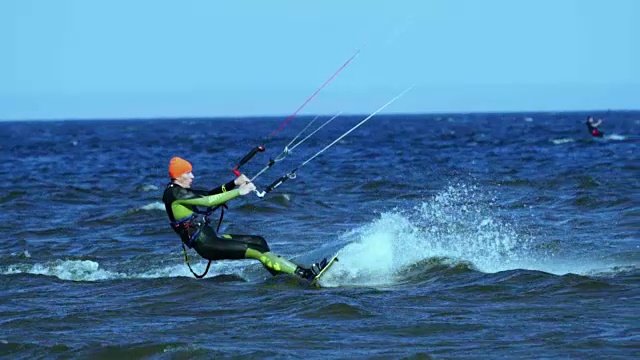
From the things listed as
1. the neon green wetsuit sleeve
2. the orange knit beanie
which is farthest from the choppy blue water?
the orange knit beanie

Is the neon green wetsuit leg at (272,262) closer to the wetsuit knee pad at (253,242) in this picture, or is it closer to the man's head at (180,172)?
the wetsuit knee pad at (253,242)

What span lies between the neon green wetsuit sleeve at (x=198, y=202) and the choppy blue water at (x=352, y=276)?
98 cm

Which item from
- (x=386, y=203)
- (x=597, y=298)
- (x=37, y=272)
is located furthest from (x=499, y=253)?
(x=386, y=203)

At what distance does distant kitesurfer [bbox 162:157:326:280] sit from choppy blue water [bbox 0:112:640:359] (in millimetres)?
288

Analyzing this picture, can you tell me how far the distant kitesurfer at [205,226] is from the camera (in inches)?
508

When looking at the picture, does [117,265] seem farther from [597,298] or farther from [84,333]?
[597,298]

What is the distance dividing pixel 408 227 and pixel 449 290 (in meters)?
5.24

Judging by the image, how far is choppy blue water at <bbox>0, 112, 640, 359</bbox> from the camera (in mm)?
10273

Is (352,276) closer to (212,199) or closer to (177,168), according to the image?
(212,199)

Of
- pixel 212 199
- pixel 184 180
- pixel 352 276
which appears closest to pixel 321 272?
pixel 352 276

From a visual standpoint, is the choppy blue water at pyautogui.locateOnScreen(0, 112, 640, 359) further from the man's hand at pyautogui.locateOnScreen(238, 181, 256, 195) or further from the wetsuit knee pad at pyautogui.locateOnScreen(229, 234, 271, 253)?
the man's hand at pyautogui.locateOnScreen(238, 181, 256, 195)

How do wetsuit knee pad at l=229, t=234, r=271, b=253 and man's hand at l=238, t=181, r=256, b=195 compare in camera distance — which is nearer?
man's hand at l=238, t=181, r=256, b=195

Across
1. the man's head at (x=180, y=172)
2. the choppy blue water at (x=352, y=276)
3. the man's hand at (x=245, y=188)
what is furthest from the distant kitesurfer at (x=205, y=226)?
the choppy blue water at (x=352, y=276)

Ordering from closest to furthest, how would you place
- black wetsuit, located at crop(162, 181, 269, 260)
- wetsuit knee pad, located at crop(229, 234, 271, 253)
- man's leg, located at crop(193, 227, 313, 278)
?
black wetsuit, located at crop(162, 181, 269, 260), man's leg, located at crop(193, 227, 313, 278), wetsuit knee pad, located at crop(229, 234, 271, 253)
